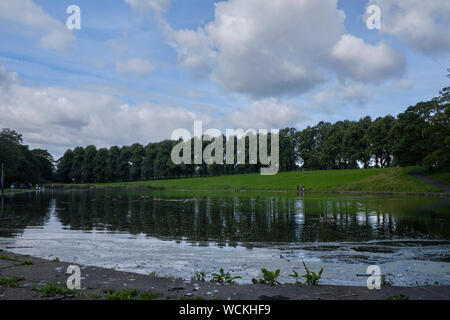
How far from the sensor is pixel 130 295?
23.0 ft

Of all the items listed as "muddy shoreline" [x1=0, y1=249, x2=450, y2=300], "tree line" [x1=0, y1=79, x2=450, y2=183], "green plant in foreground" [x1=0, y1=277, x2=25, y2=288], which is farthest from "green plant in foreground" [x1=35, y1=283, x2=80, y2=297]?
"tree line" [x1=0, y1=79, x2=450, y2=183]

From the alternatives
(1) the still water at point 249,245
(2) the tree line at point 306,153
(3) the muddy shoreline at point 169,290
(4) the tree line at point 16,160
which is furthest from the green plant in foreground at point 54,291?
(4) the tree line at point 16,160

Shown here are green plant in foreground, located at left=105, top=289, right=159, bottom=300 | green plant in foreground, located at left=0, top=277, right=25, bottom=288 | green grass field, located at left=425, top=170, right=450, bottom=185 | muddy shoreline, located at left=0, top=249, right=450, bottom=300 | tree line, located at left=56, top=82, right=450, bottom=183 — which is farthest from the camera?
tree line, located at left=56, top=82, right=450, bottom=183

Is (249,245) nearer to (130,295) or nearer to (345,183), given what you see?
(130,295)

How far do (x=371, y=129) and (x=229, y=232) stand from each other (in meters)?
87.3

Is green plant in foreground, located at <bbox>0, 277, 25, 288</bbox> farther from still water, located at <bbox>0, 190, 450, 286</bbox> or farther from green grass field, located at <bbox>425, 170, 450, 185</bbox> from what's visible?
green grass field, located at <bbox>425, 170, 450, 185</bbox>

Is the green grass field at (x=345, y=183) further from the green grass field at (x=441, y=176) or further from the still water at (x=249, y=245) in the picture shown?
the still water at (x=249, y=245)

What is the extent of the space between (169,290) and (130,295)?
34.2 inches

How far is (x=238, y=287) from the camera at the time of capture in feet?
25.6

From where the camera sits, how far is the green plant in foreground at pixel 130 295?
681cm

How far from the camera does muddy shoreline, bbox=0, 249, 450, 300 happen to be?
701cm

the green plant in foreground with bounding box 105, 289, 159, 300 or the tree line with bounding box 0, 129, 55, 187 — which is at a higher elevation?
the tree line with bounding box 0, 129, 55, 187

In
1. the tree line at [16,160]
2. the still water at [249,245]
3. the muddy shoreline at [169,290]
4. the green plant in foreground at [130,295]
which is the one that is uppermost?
the tree line at [16,160]
